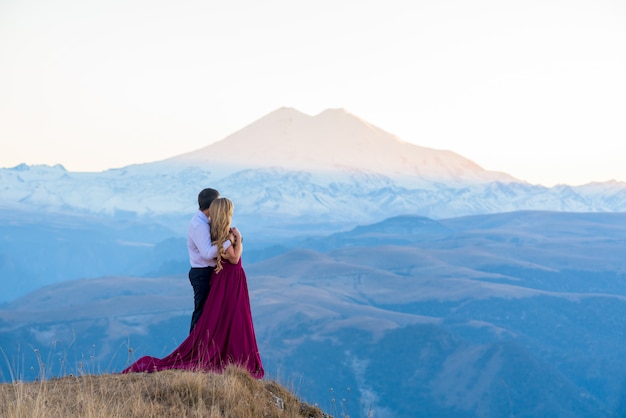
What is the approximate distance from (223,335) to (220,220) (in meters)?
1.48

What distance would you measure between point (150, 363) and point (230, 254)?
5.42ft

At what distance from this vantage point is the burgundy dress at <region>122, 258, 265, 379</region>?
35.8 ft

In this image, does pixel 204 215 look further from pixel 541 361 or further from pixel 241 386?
pixel 541 361

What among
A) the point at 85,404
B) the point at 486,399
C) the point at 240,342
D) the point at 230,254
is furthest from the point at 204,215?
the point at 486,399

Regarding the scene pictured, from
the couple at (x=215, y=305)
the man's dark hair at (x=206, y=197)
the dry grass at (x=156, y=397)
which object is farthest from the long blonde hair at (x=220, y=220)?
the dry grass at (x=156, y=397)

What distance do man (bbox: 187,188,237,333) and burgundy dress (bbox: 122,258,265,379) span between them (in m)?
0.13

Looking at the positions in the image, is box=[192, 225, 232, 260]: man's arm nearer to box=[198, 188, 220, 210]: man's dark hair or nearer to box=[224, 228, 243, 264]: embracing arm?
box=[224, 228, 243, 264]: embracing arm

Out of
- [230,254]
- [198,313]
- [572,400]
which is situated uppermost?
[230,254]

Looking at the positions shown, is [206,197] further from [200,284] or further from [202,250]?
[200,284]

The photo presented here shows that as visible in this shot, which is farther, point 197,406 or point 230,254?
point 230,254

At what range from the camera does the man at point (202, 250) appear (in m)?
10.9

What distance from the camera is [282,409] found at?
9633 millimetres

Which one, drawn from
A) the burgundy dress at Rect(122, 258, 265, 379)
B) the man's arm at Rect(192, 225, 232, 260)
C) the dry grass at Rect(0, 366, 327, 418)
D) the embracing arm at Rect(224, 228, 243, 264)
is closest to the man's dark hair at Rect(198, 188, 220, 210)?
the man's arm at Rect(192, 225, 232, 260)

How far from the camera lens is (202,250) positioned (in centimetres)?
1092
